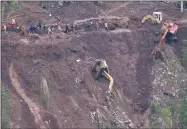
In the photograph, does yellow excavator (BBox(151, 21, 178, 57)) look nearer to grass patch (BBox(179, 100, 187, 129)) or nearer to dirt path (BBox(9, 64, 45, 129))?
grass patch (BBox(179, 100, 187, 129))

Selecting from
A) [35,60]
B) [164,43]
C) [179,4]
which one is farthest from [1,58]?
[179,4]

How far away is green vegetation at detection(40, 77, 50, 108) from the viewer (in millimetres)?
39688

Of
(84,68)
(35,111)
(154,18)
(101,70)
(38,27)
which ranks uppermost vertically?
(38,27)

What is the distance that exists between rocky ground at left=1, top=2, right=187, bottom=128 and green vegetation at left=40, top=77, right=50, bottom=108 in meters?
0.25

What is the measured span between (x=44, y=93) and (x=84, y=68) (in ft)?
12.3

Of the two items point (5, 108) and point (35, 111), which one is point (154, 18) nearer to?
point (35, 111)

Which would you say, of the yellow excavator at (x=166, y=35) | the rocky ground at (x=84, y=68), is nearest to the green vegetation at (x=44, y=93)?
the rocky ground at (x=84, y=68)

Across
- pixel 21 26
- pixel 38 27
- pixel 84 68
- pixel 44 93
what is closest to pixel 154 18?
pixel 84 68

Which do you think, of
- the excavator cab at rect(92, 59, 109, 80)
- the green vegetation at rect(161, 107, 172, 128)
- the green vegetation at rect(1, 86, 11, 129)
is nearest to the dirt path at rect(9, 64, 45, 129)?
the green vegetation at rect(1, 86, 11, 129)

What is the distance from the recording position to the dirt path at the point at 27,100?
38.6m

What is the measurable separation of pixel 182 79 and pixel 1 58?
1017cm

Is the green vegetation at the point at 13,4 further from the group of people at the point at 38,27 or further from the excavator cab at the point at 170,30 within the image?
the excavator cab at the point at 170,30

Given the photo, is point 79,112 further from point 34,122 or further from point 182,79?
point 182,79

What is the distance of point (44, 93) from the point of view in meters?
40.0
